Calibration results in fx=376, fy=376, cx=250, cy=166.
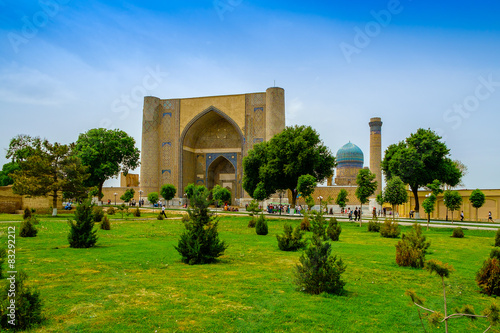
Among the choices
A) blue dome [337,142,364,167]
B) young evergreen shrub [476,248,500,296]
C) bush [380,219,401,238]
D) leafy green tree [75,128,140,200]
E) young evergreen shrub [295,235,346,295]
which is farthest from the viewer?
blue dome [337,142,364,167]

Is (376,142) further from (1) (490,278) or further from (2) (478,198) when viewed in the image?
(1) (490,278)

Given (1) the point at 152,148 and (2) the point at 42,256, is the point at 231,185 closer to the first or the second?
(1) the point at 152,148

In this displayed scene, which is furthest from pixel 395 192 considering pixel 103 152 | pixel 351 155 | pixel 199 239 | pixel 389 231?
pixel 351 155

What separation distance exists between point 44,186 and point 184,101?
24.0 meters

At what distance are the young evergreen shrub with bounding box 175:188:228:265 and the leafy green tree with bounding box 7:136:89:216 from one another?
55.0ft

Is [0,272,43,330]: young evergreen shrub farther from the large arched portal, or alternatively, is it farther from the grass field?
the large arched portal

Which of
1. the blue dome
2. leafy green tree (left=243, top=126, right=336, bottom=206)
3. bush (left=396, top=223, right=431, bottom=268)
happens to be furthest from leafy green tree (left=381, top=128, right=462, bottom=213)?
the blue dome

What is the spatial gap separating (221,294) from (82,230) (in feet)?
19.5

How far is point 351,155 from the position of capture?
61.1m

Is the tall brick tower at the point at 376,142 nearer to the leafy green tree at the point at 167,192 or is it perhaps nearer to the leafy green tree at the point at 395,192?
the leafy green tree at the point at 167,192

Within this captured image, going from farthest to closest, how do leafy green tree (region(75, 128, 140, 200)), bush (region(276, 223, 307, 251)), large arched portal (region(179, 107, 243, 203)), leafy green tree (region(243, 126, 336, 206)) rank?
large arched portal (region(179, 107, 243, 203)) → leafy green tree (region(75, 128, 140, 200)) → leafy green tree (region(243, 126, 336, 206)) → bush (region(276, 223, 307, 251))

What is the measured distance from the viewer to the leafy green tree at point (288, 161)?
27125 millimetres

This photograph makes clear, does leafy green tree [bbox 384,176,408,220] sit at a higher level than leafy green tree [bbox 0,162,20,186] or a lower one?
lower

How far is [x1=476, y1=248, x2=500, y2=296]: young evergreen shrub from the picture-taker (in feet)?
19.3
